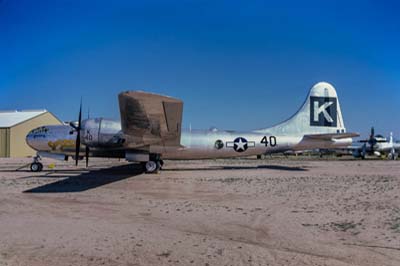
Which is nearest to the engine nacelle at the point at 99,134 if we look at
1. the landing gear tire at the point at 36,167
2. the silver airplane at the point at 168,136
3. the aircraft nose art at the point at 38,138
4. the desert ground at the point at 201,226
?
the silver airplane at the point at 168,136

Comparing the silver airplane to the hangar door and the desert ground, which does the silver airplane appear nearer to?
the desert ground

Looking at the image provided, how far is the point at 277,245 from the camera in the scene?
565cm

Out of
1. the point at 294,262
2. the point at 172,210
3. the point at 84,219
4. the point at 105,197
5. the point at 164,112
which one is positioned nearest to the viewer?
the point at 294,262

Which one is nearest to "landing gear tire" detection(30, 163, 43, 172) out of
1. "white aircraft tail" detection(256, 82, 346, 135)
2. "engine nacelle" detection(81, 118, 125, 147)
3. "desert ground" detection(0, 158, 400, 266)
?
"engine nacelle" detection(81, 118, 125, 147)

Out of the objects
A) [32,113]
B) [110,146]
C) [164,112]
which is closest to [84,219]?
[164,112]

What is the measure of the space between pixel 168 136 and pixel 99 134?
371cm

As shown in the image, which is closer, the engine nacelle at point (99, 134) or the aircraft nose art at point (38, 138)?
the engine nacelle at point (99, 134)

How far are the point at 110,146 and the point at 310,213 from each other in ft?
39.9

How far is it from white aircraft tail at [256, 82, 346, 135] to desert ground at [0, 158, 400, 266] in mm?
9693

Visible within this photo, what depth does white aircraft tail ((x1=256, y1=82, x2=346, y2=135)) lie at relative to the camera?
22094mm

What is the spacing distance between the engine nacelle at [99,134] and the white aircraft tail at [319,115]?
10.0 m

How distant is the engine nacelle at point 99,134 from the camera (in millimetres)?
17847

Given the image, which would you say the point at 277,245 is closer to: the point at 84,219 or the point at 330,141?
the point at 84,219

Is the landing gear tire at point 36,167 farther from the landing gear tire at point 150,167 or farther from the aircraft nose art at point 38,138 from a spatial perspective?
the landing gear tire at point 150,167
